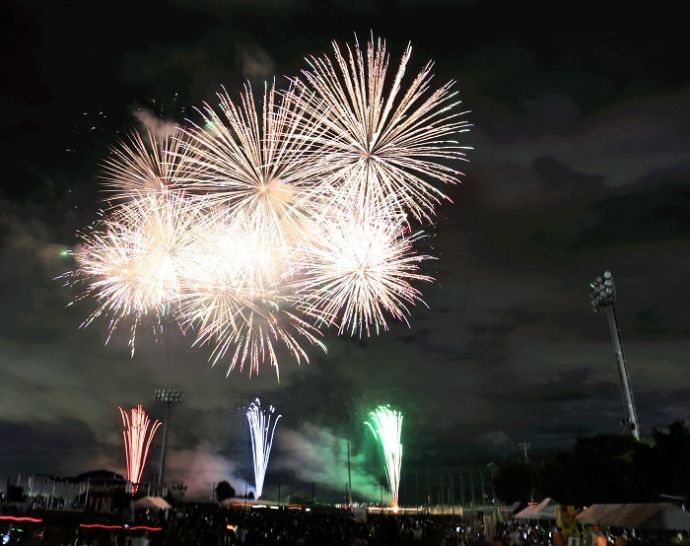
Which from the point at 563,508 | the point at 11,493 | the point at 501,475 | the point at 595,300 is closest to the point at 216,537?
the point at 563,508

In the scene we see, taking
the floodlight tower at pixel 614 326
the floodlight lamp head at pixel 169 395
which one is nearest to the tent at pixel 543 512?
the floodlight tower at pixel 614 326

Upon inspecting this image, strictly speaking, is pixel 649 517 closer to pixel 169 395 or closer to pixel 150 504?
pixel 150 504

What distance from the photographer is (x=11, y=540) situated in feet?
73.1

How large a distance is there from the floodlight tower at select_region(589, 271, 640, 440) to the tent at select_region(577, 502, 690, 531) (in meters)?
38.5

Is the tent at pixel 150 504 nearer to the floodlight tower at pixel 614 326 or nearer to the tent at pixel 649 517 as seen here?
the tent at pixel 649 517

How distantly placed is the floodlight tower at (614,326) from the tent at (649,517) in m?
38.5

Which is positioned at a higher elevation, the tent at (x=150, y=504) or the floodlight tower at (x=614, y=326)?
the floodlight tower at (x=614, y=326)

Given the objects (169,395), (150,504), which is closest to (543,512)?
(150,504)

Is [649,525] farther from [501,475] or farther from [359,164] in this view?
[501,475]

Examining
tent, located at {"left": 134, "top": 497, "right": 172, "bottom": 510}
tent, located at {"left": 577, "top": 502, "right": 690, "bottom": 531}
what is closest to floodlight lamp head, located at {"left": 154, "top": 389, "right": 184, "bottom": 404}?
tent, located at {"left": 134, "top": 497, "right": 172, "bottom": 510}

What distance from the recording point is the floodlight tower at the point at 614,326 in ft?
199

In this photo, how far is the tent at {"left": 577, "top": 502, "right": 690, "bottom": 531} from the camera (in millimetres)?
19859

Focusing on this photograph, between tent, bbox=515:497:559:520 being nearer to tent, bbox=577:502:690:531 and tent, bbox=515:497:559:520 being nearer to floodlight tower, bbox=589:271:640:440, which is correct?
tent, bbox=577:502:690:531

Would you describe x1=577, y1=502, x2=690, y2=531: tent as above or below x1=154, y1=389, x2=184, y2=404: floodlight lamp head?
below
